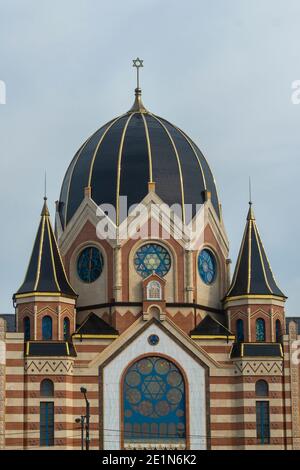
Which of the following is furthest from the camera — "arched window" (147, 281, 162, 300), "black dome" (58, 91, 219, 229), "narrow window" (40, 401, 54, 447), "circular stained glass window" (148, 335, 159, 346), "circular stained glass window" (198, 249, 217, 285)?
"black dome" (58, 91, 219, 229)

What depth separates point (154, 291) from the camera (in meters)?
81.6

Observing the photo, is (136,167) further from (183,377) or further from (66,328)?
(183,377)

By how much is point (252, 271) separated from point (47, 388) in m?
14.3

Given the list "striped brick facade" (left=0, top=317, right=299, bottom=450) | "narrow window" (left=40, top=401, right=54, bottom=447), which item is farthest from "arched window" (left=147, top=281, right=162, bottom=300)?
"narrow window" (left=40, top=401, right=54, bottom=447)

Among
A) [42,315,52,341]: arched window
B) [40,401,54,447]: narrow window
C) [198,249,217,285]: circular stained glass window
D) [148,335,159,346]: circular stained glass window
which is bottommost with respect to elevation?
[40,401,54,447]: narrow window

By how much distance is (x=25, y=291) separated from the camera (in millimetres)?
80438

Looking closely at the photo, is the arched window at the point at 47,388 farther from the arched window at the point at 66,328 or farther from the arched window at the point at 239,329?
the arched window at the point at 239,329

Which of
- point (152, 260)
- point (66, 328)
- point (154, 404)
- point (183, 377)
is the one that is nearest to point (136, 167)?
point (152, 260)

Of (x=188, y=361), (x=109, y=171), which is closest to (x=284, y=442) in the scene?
(x=188, y=361)

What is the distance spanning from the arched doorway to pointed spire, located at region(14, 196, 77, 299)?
20.7ft

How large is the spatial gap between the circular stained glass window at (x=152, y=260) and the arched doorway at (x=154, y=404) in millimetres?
6169

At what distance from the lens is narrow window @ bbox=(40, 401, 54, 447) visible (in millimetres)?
76938

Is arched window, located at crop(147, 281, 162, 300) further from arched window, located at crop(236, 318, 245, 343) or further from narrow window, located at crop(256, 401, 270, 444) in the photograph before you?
narrow window, located at crop(256, 401, 270, 444)

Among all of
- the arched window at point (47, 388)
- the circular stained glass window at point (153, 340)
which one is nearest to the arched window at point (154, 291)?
the circular stained glass window at point (153, 340)
